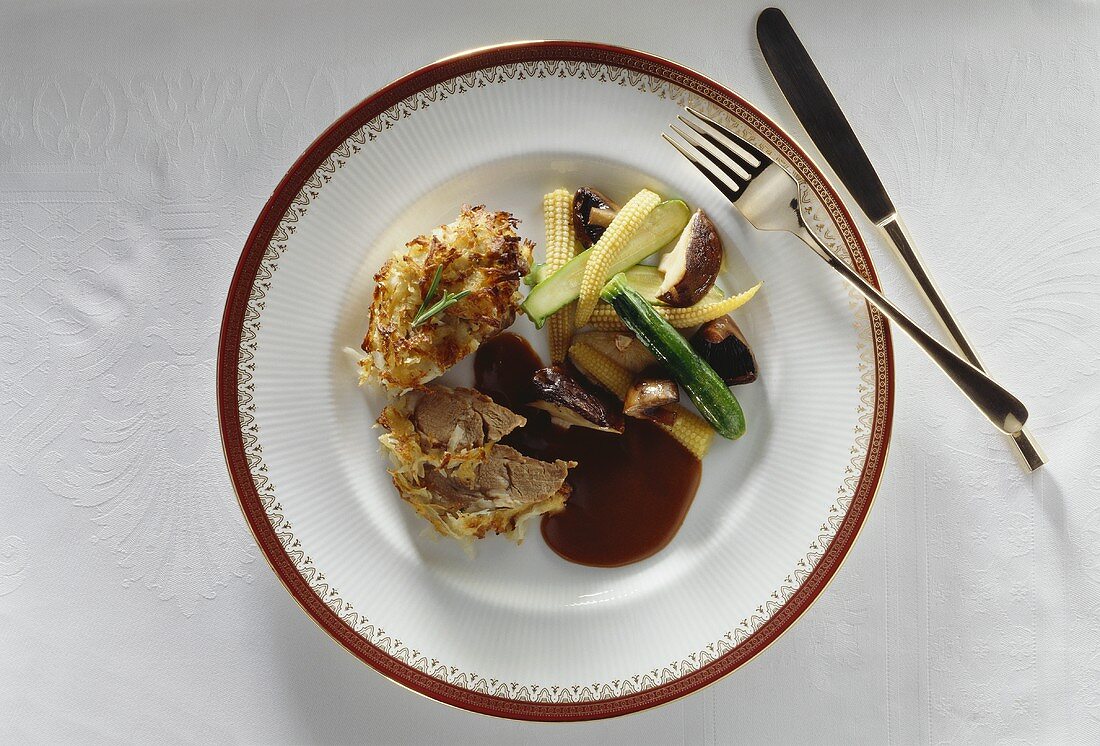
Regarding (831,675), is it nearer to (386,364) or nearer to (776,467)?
(776,467)

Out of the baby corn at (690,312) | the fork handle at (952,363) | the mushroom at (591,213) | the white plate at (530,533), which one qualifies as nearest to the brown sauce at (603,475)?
the white plate at (530,533)

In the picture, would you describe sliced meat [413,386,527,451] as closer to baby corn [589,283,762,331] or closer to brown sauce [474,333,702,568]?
brown sauce [474,333,702,568]

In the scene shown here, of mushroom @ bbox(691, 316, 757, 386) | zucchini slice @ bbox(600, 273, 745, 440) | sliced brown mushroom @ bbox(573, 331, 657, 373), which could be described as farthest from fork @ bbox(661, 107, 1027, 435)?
sliced brown mushroom @ bbox(573, 331, 657, 373)

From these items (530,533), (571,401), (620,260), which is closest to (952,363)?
(620,260)

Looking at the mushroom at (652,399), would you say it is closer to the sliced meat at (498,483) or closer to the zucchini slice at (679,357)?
the zucchini slice at (679,357)

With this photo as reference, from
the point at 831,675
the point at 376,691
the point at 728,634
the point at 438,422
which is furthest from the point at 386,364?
the point at 831,675

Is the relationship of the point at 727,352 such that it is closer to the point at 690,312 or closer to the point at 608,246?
the point at 690,312
